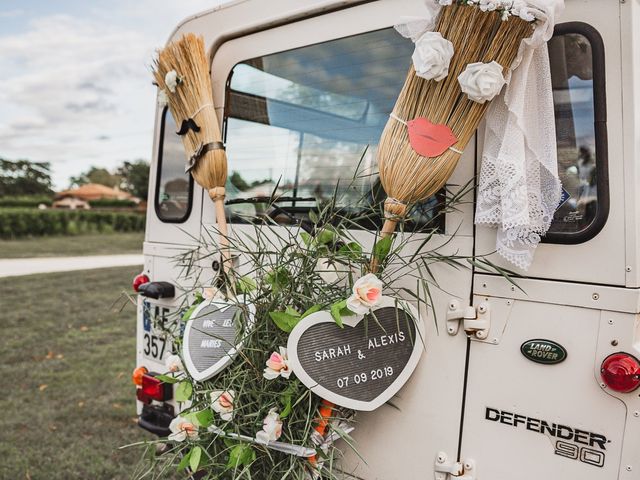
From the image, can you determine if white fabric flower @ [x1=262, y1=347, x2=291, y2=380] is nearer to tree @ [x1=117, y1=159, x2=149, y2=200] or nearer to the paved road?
the paved road

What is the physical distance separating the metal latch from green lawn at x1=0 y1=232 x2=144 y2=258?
1375cm

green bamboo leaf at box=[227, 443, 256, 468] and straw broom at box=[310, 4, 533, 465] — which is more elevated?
straw broom at box=[310, 4, 533, 465]

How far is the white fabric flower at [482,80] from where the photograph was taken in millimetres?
1709

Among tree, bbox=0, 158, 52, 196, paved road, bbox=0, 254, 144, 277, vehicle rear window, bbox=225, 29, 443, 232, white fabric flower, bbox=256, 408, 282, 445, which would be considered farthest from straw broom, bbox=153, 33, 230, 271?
tree, bbox=0, 158, 52, 196

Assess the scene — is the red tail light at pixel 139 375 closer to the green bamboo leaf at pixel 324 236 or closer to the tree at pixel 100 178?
the green bamboo leaf at pixel 324 236

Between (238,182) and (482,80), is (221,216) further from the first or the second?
(482,80)

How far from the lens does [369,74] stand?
2197mm

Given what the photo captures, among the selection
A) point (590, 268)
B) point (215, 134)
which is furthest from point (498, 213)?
point (215, 134)

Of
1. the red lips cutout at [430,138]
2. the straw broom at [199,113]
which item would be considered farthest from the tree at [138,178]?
the red lips cutout at [430,138]

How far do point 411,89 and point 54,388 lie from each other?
4.38 meters

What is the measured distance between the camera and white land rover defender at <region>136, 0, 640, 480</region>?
1.68 m

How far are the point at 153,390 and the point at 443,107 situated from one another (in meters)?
1.97

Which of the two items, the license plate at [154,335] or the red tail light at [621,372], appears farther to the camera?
the license plate at [154,335]

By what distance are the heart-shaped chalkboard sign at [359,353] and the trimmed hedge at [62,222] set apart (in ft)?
62.2
